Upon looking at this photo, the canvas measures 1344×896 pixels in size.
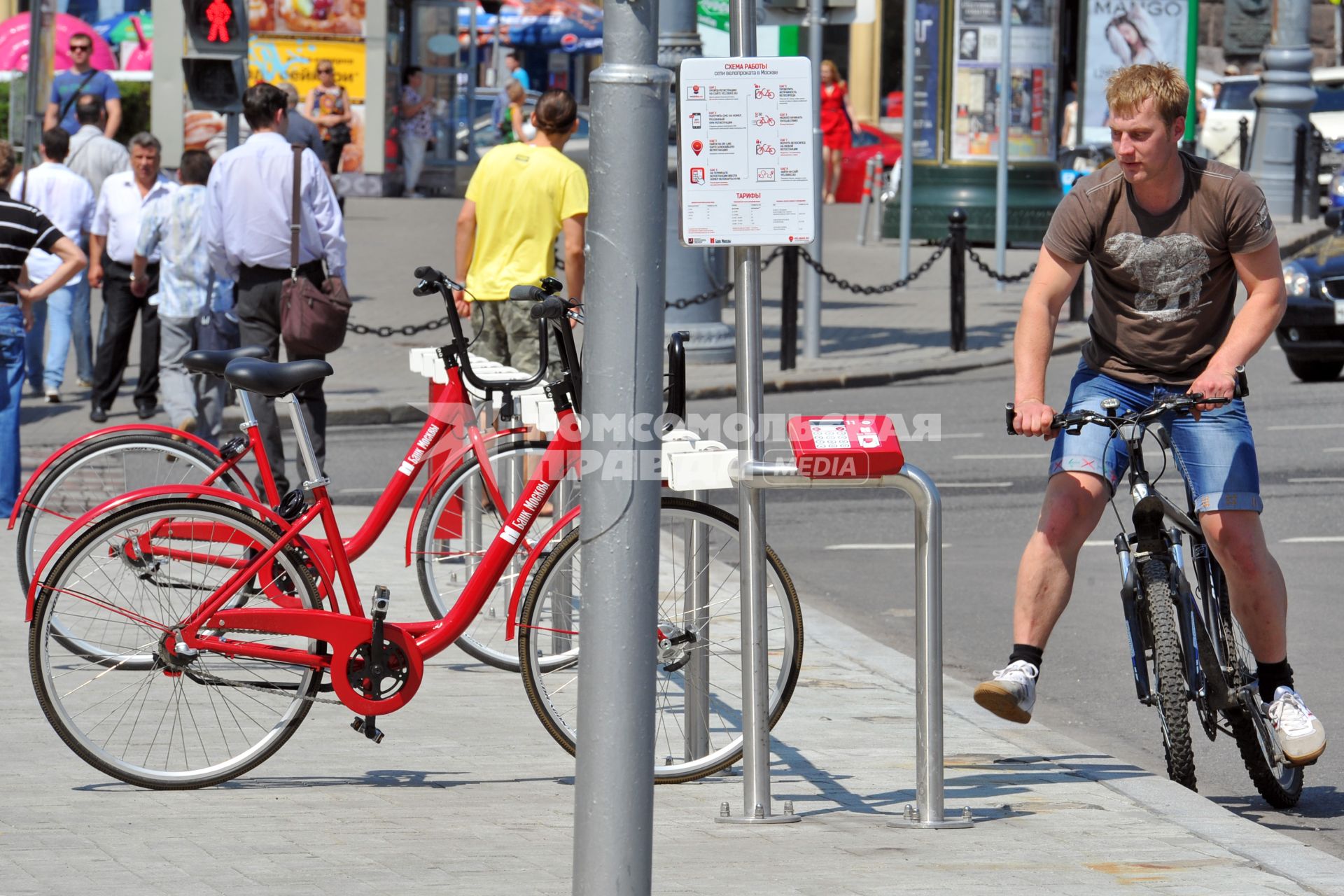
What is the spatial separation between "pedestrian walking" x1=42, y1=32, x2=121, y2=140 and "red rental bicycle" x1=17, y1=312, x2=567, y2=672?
10.00 metres

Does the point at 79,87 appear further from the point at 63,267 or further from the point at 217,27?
the point at 63,267

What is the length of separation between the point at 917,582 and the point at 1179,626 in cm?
83

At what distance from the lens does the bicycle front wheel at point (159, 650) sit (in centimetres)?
541

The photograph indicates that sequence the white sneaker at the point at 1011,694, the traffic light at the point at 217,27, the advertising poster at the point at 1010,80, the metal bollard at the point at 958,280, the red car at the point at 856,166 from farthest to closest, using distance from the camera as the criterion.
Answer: the red car at the point at 856,166 < the advertising poster at the point at 1010,80 < the metal bollard at the point at 958,280 < the traffic light at the point at 217,27 < the white sneaker at the point at 1011,694

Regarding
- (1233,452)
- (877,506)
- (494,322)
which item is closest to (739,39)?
(1233,452)

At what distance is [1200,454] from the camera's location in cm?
553

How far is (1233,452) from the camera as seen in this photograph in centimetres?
551

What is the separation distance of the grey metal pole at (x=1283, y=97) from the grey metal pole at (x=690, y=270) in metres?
12.3

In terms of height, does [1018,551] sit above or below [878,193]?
below

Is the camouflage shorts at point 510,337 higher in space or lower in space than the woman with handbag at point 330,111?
lower

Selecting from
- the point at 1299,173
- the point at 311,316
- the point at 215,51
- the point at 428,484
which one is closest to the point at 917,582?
the point at 428,484

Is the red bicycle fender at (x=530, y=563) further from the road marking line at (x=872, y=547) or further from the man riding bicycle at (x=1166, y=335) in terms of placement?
the road marking line at (x=872, y=547)

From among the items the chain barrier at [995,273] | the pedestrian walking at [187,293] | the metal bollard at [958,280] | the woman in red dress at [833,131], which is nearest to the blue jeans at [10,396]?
the pedestrian walking at [187,293]

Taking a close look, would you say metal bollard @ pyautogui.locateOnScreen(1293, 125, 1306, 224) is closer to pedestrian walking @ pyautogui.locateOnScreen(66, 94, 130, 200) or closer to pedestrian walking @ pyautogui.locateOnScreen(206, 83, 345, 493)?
pedestrian walking @ pyautogui.locateOnScreen(66, 94, 130, 200)
